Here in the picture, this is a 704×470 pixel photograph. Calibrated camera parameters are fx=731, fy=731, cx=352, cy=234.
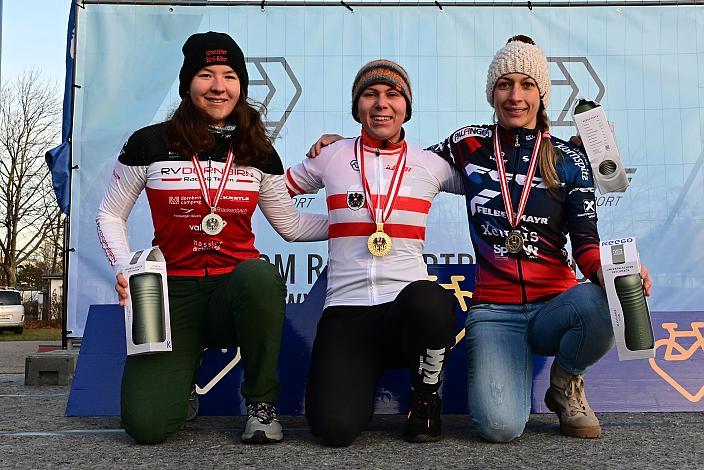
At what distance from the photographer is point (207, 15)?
19.4ft

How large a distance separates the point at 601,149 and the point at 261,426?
1.64 meters

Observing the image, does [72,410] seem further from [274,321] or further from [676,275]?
[676,275]

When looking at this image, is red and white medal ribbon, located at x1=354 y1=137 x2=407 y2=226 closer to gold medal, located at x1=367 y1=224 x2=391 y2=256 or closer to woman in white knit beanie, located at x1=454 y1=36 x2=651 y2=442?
gold medal, located at x1=367 y1=224 x2=391 y2=256

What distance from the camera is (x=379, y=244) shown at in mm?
2814

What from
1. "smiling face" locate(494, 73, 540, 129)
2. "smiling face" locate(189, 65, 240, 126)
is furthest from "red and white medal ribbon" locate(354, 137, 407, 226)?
"smiling face" locate(189, 65, 240, 126)

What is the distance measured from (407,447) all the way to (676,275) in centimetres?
387

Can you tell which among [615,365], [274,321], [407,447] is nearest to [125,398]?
[274,321]

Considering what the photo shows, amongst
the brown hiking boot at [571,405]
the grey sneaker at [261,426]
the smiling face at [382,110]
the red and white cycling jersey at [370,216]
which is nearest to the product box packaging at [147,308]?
the grey sneaker at [261,426]

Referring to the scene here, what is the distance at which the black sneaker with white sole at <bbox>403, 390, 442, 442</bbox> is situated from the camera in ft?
8.48

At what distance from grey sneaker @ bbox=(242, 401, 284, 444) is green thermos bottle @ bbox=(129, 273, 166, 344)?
1.39ft

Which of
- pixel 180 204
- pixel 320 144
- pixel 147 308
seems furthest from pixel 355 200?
pixel 147 308

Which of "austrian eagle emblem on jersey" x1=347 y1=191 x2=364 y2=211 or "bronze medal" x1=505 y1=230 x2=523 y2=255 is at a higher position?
"austrian eagle emblem on jersey" x1=347 y1=191 x2=364 y2=211

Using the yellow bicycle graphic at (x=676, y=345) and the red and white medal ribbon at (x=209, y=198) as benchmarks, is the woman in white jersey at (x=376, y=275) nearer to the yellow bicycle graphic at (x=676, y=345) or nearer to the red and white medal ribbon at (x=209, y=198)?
the red and white medal ribbon at (x=209, y=198)

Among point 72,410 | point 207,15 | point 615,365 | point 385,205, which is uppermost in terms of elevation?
point 207,15
